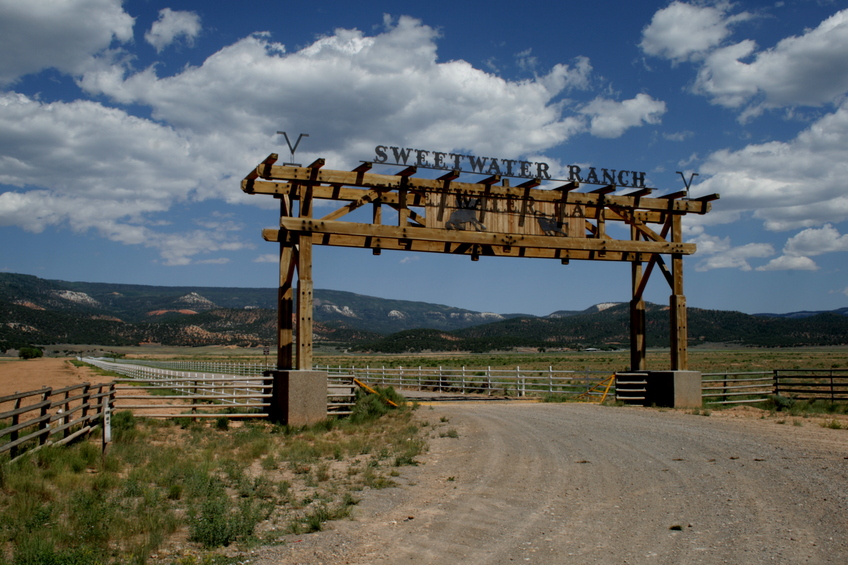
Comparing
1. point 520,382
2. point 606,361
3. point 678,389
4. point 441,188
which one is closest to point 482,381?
point 520,382

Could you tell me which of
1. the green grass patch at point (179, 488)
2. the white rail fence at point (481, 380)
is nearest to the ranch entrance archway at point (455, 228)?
the green grass patch at point (179, 488)

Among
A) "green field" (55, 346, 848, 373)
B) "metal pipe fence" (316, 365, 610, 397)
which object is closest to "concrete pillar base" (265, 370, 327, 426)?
"metal pipe fence" (316, 365, 610, 397)

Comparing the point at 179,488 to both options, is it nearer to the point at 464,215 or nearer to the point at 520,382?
the point at 464,215

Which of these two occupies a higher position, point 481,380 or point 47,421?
point 47,421

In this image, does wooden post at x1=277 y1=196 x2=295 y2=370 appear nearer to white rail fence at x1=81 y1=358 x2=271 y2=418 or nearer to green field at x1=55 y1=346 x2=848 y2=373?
white rail fence at x1=81 y1=358 x2=271 y2=418

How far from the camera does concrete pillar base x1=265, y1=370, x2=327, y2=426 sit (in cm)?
1636

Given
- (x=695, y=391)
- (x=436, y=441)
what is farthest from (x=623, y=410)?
(x=436, y=441)

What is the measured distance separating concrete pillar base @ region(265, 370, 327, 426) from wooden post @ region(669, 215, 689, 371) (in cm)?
1163

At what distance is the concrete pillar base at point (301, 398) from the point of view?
16359 mm

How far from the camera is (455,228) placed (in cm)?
1923

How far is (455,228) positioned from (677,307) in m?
7.98

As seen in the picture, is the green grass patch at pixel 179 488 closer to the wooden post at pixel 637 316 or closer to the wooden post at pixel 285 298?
the wooden post at pixel 285 298

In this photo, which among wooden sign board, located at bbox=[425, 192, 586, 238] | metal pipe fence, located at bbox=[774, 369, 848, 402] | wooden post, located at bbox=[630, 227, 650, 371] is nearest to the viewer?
wooden sign board, located at bbox=[425, 192, 586, 238]

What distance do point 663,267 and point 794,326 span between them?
196710mm
